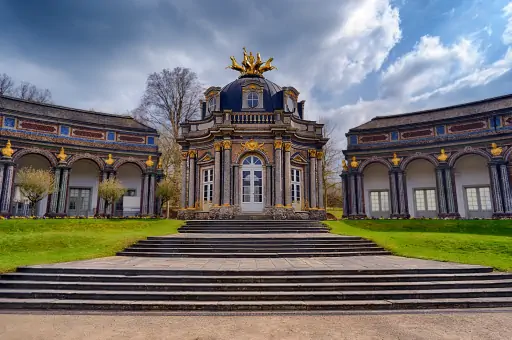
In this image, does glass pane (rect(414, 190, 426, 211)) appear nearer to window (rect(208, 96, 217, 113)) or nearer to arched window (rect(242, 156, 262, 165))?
arched window (rect(242, 156, 262, 165))

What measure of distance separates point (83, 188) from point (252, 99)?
16029 mm

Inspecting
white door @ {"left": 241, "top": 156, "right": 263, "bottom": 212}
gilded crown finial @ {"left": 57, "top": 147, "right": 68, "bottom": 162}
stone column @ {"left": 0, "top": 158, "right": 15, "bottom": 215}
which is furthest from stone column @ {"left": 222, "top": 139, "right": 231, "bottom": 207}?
stone column @ {"left": 0, "top": 158, "right": 15, "bottom": 215}

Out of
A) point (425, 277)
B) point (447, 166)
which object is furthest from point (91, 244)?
point (447, 166)

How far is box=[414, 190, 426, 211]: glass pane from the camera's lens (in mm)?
25486

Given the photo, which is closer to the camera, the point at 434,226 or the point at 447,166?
the point at 434,226

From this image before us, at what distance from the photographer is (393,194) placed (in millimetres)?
24812

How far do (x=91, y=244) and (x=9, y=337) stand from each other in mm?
8039

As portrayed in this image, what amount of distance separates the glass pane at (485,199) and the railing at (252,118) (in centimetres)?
1697

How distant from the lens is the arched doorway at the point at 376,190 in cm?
2653

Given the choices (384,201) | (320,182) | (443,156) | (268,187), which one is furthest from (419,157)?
(268,187)

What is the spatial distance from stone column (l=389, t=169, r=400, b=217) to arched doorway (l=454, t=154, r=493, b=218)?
4.43 m

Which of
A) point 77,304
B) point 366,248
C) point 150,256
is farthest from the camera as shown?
point 366,248

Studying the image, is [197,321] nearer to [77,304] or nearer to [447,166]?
[77,304]

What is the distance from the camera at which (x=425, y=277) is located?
7.43 metres
